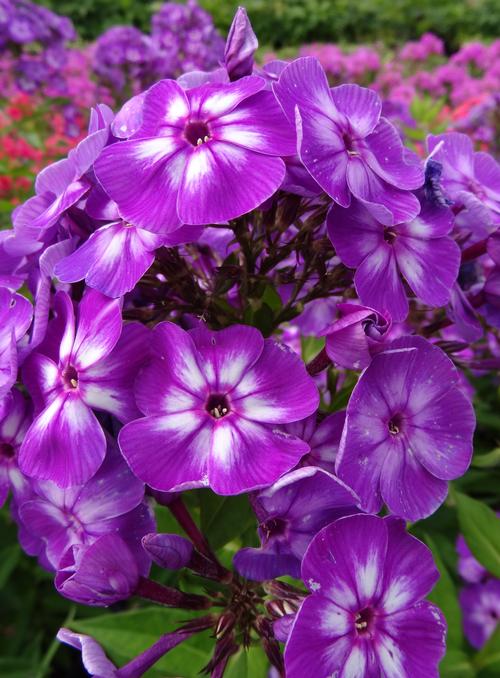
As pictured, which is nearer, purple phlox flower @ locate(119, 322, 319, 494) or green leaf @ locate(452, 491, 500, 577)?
purple phlox flower @ locate(119, 322, 319, 494)

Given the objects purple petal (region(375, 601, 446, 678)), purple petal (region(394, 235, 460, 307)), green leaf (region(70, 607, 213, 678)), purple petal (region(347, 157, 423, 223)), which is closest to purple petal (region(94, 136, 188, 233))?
purple petal (region(347, 157, 423, 223))

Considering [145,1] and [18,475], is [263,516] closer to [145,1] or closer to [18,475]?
[18,475]

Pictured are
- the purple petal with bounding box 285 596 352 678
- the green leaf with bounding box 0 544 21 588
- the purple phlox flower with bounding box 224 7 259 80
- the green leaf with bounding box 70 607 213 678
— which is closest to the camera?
the purple petal with bounding box 285 596 352 678

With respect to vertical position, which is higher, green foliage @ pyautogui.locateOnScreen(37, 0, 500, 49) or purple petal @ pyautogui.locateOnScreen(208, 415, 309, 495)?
purple petal @ pyautogui.locateOnScreen(208, 415, 309, 495)

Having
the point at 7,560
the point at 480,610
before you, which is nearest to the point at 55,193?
the point at 7,560

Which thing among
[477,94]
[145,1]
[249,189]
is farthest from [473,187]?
[145,1]

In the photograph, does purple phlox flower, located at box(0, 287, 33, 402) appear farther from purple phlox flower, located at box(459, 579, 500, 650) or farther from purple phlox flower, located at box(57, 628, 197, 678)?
purple phlox flower, located at box(459, 579, 500, 650)

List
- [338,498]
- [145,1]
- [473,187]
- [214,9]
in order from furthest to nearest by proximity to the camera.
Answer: [145,1] → [214,9] → [473,187] → [338,498]

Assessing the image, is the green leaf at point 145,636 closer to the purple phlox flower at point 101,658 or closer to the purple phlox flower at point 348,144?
the purple phlox flower at point 101,658
